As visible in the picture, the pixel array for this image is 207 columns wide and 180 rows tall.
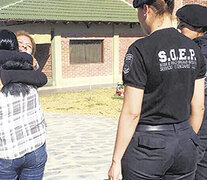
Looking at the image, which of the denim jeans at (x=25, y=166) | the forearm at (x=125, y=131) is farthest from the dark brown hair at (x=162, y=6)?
the denim jeans at (x=25, y=166)

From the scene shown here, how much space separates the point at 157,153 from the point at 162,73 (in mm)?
522

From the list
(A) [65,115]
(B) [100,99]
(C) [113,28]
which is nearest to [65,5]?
(C) [113,28]

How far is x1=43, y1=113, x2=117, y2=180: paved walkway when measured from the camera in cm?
565

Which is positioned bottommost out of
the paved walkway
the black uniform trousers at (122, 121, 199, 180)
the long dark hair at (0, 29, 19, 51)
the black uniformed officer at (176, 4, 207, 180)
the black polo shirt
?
the paved walkway

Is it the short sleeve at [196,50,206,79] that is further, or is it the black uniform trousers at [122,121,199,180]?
the short sleeve at [196,50,206,79]

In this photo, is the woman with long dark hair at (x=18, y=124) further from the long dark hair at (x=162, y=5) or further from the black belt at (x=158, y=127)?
the long dark hair at (x=162, y=5)

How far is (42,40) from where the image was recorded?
17.4m

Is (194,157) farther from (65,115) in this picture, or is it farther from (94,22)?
(94,22)

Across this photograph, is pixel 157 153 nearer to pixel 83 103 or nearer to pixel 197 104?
pixel 197 104

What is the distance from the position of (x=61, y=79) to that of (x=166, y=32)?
1599cm

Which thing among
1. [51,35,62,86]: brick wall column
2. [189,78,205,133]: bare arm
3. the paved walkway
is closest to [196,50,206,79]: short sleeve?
[189,78,205,133]: bare arm

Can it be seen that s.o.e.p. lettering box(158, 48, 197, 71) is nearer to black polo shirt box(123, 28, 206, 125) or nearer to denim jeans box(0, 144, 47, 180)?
black polo shirt box(123, 28, 206, 125)

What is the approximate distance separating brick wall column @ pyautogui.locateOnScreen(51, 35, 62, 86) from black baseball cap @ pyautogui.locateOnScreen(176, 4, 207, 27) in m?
15.2

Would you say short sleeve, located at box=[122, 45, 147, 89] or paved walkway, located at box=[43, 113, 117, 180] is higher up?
short sleeve, located at box=[122, 45, 147, 89]
